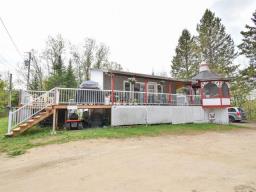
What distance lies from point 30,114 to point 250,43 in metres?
22.8

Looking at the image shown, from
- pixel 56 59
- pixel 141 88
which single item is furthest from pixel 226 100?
pixel 56 59

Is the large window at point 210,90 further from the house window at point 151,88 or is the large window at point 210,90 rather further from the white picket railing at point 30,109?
the white picket railing at point 30,109

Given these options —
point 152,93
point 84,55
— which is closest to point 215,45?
point 152,93

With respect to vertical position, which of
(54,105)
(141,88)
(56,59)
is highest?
(56,59)

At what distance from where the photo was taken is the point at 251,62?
23.0 metres

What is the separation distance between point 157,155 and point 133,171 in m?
1.87

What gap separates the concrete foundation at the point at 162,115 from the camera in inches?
496

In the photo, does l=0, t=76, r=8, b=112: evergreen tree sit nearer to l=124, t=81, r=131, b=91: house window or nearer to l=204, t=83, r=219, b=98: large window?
l=124, t=81, r=131, b=91: house window

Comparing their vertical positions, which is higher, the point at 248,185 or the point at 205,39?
the point at 205,39

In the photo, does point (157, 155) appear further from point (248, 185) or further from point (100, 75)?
point (100, 75)

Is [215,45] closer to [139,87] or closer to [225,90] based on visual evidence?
[225,90]

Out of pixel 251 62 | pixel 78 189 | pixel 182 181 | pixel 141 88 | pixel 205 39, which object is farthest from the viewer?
pixel 205 39

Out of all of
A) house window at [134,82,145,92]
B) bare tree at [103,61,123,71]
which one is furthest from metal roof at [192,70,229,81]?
bare tree at [103,61,123,71]

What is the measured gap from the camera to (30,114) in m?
10.8
